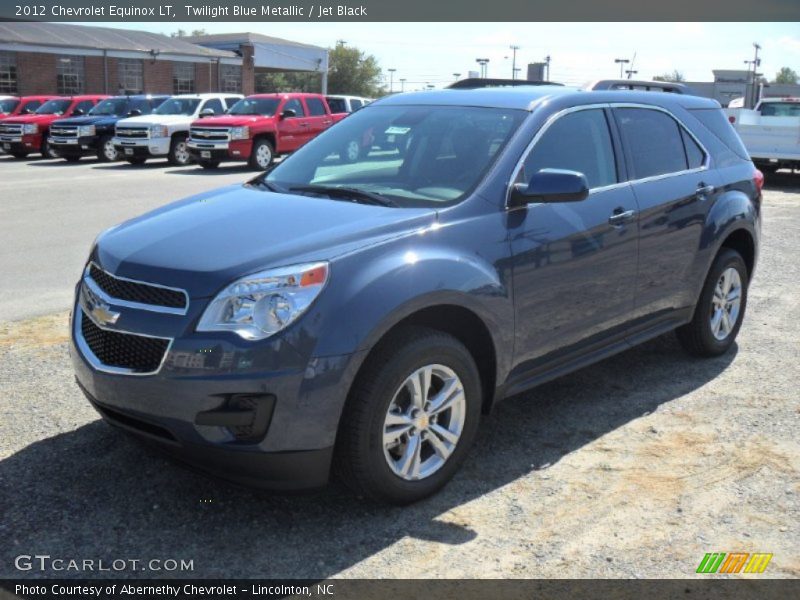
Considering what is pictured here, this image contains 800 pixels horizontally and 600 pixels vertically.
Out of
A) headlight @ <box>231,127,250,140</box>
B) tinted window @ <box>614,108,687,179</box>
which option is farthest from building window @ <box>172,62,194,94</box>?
tinted window @ <box>614,108,687,179</box>

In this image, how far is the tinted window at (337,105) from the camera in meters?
24.3

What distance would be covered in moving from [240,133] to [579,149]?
1734 cm

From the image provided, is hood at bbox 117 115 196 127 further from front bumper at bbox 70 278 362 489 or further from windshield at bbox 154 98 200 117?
front bumper at bbox 70 278 362 489

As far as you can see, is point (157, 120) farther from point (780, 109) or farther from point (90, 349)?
point (90, 349)

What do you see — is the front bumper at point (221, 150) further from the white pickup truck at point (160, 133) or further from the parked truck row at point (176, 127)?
the white pickup truck at point (160, 133)

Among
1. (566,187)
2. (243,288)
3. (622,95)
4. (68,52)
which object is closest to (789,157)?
(622,95)

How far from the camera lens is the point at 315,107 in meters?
23.4

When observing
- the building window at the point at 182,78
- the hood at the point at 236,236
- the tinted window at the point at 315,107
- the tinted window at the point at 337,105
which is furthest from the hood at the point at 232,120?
the building window at the point at 182,78

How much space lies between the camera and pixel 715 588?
330 centimetres

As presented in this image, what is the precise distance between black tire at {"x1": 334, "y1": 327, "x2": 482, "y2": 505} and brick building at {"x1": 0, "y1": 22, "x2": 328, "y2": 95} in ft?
138

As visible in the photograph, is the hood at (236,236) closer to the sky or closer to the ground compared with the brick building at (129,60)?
closer to the ground

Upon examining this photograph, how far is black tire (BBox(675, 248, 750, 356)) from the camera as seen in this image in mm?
5852

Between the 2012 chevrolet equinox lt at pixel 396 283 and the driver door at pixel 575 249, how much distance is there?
12 millimetres

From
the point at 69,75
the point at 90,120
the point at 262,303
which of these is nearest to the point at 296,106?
the point at 90,120
